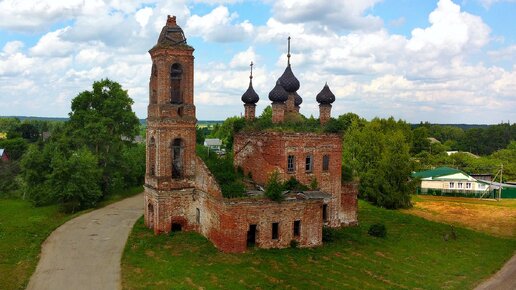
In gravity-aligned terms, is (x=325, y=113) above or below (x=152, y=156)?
above

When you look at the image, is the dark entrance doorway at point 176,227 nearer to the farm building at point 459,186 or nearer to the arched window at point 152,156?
the arched window at point 152,156

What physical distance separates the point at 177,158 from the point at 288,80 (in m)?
9.05

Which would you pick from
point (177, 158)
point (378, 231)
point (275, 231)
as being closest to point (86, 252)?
point (177, 158)

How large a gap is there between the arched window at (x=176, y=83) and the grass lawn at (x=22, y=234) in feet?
36.9

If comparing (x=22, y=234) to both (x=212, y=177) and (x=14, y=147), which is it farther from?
(x=14, y=147)

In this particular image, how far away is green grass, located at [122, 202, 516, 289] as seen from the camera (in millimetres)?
18719

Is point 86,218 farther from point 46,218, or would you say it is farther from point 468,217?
point 468,217

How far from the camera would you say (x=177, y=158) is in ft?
87.4

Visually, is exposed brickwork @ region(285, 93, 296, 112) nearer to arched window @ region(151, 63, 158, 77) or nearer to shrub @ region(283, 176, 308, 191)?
shrub @ region(283, 176, 308, 191)

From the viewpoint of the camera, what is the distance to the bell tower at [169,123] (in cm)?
2511

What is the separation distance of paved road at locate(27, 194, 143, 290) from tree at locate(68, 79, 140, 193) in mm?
5694

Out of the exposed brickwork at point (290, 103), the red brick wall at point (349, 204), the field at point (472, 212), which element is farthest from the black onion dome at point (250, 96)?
the field at point (472, 212)

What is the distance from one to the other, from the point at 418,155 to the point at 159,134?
180 feet

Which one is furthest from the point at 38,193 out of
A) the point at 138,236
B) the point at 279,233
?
the point at 279,233
